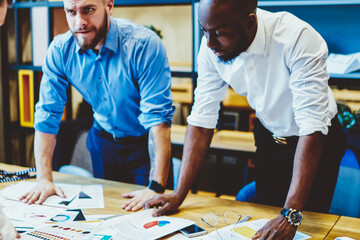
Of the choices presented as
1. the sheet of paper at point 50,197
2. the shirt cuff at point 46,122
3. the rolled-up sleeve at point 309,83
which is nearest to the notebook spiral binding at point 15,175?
the sheet of paper at point 50,197

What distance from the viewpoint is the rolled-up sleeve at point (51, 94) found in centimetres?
183

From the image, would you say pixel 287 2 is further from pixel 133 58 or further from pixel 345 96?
pixel 133 58

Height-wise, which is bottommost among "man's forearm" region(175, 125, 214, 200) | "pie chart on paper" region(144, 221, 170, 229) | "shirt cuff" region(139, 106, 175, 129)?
"pie chart on paper" region(144, 221, 170, 229)

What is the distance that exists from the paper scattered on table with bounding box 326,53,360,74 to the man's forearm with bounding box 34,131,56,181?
6.47 feet

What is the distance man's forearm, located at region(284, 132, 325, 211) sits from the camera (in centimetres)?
122

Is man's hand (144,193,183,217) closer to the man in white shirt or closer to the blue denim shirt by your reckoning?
the man in white shirt

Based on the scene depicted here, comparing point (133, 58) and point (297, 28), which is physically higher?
point (297, 28)

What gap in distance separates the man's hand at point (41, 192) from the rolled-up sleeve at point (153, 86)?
470 millimetres

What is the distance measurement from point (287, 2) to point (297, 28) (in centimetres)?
168

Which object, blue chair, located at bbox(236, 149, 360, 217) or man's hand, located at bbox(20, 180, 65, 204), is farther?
blue chair, located at bbox(236, 149, 360, 217)

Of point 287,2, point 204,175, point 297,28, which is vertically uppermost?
point 287,2

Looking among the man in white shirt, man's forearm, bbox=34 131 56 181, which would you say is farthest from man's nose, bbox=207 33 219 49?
man's forearm, bbox=34 131 56 181

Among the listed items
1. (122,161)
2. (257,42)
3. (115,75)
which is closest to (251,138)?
(122,161)

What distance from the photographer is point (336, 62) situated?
2.81 m
